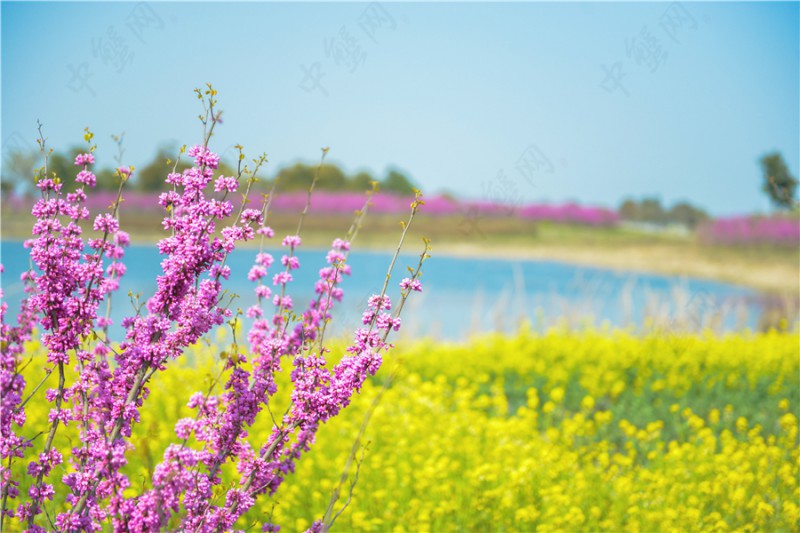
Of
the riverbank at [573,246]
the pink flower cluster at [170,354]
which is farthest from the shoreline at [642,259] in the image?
the pink flower cluster at [170,354]

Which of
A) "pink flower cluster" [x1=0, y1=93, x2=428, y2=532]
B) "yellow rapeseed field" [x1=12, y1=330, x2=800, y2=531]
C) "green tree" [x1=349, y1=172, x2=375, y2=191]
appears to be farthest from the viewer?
"green tree" [x1=349, y1=172, x2=375, y2=191]

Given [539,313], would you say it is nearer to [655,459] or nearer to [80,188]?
[655,459]

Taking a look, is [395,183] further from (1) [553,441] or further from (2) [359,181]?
(1) [553,441]

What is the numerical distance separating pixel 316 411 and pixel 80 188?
129cm

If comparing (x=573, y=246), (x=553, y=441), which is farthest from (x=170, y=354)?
(x=573, y=246)

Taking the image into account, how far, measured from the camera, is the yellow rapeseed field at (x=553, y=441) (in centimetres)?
506

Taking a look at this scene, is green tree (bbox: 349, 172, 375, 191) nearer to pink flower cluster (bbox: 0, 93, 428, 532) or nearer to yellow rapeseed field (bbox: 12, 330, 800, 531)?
yellow rapeseed field (bbox: 12, 330, 800, 531)

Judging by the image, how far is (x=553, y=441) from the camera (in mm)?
6715

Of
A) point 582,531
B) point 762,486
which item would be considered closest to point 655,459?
point 762,486

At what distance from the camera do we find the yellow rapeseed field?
506 centimetres

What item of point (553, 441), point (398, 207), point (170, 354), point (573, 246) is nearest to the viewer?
point (170, 354)

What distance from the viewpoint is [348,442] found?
622 cm

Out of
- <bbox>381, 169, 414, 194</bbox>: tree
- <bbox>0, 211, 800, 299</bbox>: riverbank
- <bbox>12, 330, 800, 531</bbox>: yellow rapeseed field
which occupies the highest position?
<bbox>381, 169, 414, 194</bbox>: tree

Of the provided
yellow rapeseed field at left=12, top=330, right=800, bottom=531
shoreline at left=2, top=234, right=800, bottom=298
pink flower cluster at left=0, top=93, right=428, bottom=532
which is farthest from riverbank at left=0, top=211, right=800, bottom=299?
pink flower cluster at left=0, top=93, right=428, bottom=532
